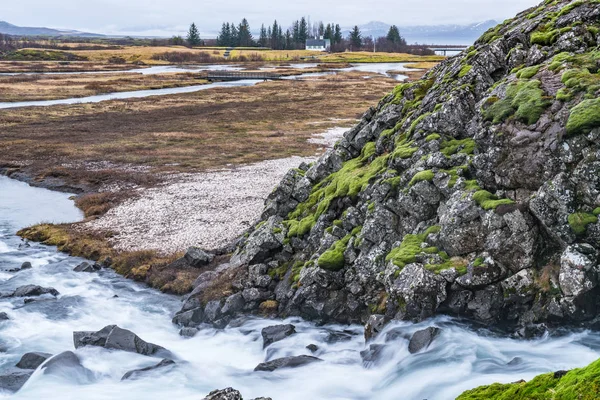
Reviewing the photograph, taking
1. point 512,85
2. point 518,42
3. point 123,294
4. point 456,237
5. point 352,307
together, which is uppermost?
point 518,42

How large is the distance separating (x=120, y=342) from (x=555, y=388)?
19.2 m

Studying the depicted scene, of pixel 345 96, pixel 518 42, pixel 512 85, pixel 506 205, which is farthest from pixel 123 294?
pixel 345 96

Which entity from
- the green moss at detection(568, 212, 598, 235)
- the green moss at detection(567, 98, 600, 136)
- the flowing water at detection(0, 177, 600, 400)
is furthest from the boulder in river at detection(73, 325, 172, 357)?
the green moss at detection(567, 98, 600, 136)

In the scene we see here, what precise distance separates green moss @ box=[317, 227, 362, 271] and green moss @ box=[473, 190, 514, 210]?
6359 millimetres

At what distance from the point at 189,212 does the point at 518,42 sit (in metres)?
27.4

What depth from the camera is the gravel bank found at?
126 ft

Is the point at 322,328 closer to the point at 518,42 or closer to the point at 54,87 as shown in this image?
the point at 518,42

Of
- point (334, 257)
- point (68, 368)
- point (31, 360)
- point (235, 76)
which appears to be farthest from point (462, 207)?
point (235, 76)

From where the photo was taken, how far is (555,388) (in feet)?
33.6

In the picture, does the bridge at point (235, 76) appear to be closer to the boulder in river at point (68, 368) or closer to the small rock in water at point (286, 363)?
the boulder in river at point (68, 368)

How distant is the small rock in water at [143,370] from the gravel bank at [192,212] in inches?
551

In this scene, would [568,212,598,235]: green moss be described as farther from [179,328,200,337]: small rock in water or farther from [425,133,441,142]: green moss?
[179,328,200,337]: small rock in water

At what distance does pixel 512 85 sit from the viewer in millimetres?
24688

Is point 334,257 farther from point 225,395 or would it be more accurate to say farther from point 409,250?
point 225,395
